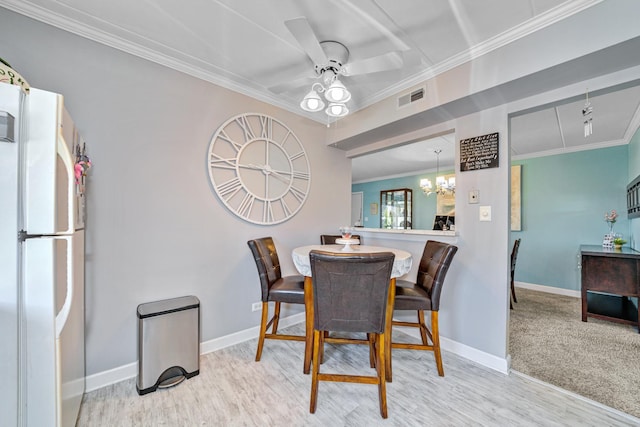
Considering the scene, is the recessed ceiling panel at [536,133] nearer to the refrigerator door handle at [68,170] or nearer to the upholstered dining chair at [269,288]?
the upholstered dining chair at [269,288]

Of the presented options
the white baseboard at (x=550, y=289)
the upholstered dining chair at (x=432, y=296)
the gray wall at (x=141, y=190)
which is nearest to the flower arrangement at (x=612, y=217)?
the white baseboard at (x=550, y=289)

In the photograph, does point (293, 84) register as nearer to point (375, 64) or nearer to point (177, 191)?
point (375, 64)

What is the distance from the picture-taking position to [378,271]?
1.53 meters

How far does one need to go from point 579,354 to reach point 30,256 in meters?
3.86

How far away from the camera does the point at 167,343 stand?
5.87ft

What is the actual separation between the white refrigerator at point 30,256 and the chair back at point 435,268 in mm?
2182

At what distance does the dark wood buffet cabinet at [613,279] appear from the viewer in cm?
280

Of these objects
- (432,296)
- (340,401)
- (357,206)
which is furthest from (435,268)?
(357,206)

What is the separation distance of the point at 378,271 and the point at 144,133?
204cm

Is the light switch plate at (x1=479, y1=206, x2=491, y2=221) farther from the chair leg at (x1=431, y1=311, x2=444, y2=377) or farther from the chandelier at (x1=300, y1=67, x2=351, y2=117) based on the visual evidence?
the chandelier at (x1=300, y1=67, x2=351, y2=117)

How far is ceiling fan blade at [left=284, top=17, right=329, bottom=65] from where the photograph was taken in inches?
54.4

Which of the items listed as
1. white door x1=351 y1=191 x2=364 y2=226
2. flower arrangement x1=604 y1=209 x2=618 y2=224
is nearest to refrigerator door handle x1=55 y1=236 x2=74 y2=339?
flower arrangement x1=604 y1=209 x2=618 y2=224

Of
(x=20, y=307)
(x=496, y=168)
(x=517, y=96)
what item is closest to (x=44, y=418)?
(x=20, y=307)

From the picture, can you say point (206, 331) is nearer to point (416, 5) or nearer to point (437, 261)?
point (437, 261)
